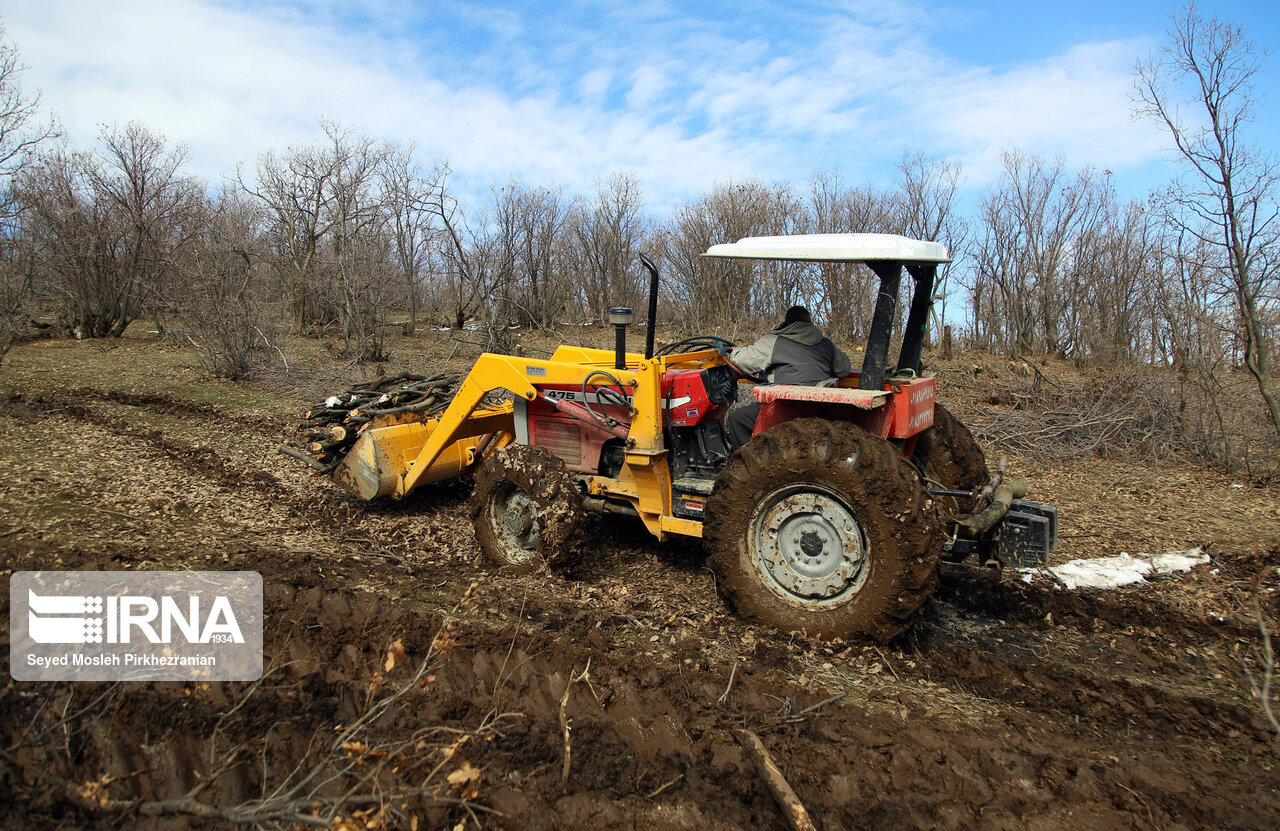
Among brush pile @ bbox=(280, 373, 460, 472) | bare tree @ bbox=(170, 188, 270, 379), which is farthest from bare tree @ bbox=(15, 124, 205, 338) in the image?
brush pile @ bbox=(280, 373, 460, 472)

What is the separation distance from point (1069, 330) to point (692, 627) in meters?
17.5

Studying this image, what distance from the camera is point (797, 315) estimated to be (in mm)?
4637

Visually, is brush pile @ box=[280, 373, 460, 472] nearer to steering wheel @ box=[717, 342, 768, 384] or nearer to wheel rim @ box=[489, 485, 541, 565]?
wheel rim @ box=[489, 485, 541, 565]

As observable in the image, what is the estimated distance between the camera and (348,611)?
4113 mm

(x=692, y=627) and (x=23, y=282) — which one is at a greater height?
(x=23, y=282)

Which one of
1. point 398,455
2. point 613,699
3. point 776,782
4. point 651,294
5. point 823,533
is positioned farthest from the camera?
point 398,455

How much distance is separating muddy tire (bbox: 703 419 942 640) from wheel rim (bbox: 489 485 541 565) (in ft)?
5.20

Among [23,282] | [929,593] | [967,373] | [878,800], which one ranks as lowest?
[878,800]

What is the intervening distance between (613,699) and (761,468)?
1441 mm

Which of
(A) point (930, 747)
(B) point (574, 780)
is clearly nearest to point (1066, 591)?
(A) point (930, 747)

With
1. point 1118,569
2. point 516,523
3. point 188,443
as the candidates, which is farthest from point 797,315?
point 188,443

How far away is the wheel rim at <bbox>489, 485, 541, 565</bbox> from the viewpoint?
5152 mm

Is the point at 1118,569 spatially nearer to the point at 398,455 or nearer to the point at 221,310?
the point at 398,455

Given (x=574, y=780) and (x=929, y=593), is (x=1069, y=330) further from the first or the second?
(x=574, y=780)
